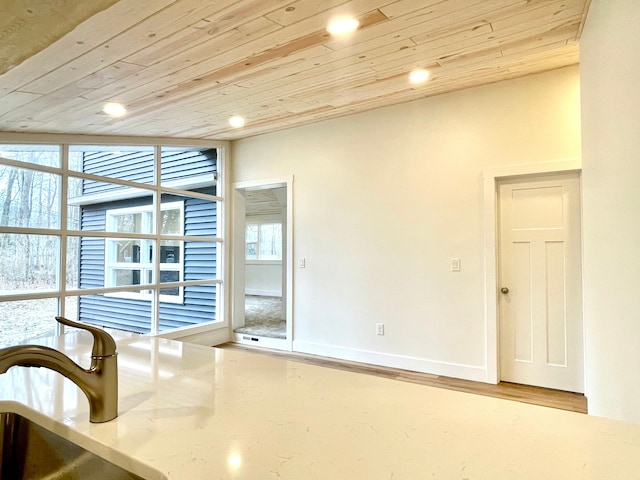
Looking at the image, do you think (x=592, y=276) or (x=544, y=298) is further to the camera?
(x=544, y=298)

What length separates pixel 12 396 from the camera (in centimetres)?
100

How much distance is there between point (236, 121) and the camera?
13.8 feet

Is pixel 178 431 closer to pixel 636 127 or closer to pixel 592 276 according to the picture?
pixel 636 127

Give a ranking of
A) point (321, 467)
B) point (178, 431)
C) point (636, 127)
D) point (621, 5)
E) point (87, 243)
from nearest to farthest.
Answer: point (321, 467) → point (178, 431) → point (636, 127) → point (621, 5) → point (87, 243)

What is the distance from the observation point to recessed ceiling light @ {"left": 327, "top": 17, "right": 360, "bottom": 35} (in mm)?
2182

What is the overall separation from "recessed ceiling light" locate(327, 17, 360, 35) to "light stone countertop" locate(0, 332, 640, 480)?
6.37 feet

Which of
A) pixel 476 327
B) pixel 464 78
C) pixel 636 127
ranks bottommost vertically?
pixel 476 327

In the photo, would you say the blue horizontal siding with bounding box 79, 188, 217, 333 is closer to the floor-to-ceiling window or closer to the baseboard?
the floor-to-ceiling window

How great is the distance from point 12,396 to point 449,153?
3.61 m

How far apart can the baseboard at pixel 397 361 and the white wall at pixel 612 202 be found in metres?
1.17

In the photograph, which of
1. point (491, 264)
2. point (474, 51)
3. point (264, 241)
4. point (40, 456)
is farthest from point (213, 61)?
point (264, 241)

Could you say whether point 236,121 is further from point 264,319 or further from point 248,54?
point 264,319

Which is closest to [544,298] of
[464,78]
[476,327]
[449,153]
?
[476,327]

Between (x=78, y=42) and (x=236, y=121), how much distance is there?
7.12 feet
